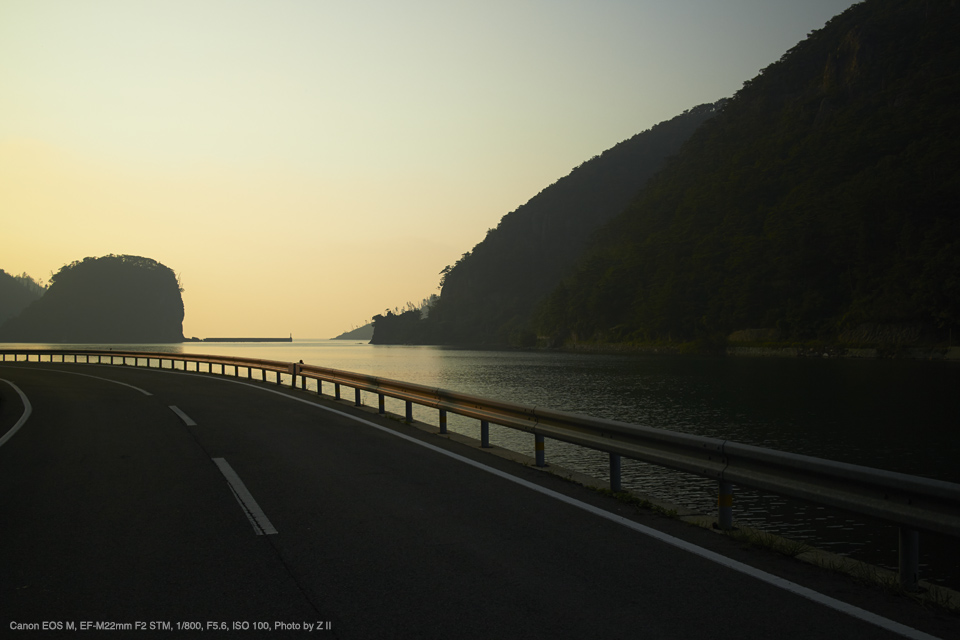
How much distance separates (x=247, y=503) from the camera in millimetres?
6438

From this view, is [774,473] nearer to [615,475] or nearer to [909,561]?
[909,561]

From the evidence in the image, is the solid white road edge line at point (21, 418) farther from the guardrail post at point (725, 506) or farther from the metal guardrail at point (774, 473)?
the guardrail post at point (725, 506)

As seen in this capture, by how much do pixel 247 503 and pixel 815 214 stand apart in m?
101

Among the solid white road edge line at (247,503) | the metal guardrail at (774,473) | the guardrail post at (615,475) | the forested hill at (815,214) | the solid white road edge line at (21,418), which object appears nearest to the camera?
the metal guardrail at (774,473)

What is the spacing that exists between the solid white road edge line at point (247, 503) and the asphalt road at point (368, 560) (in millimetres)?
36

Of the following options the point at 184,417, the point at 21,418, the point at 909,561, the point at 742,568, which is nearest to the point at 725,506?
the point at 742,568

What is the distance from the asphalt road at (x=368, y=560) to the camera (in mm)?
3643

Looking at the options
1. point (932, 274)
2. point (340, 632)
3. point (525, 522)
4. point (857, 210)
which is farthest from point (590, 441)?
point (857, 210)

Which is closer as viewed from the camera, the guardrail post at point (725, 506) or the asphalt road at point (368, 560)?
the asphalt road at point (368, 560)

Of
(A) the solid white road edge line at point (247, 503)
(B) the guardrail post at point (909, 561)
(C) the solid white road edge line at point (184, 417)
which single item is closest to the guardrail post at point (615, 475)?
(B) the guardrail post at point (909, 561)

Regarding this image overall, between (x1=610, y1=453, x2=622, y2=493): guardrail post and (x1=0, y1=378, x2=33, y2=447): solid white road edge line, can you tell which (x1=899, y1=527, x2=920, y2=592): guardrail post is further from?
(x1=0, y1=378, x2=33, y2=447): solid white road edge line

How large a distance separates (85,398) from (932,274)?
7591cm

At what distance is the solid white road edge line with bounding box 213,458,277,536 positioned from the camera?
5.54 meters

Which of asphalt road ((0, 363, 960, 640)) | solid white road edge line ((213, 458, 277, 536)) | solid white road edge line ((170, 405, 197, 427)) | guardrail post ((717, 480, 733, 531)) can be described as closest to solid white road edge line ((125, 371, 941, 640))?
asphalt road ((0, 363, 960, 640))
